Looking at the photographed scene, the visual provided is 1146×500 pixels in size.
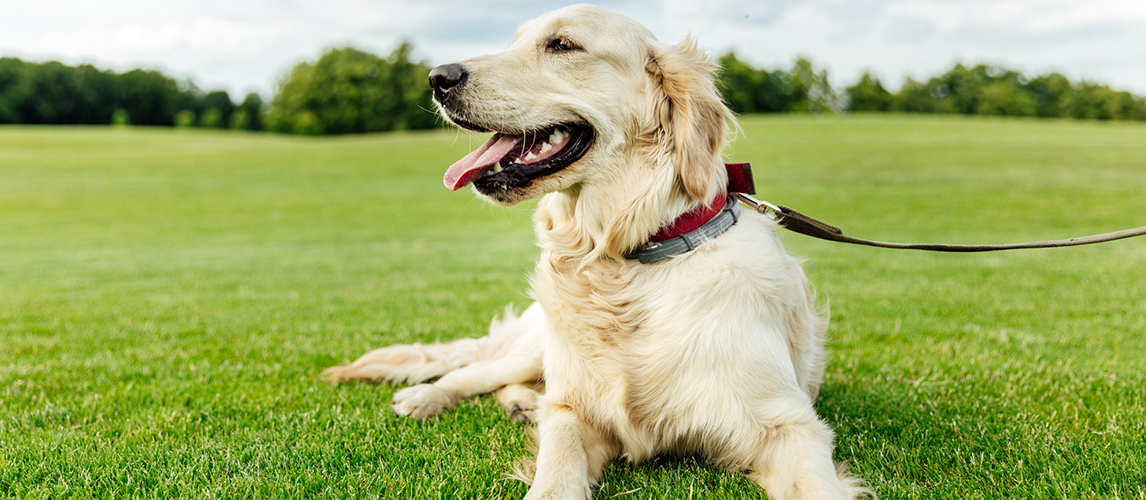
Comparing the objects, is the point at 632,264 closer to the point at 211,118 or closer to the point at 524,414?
the point at 524,414

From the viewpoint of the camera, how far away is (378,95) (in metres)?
68.2

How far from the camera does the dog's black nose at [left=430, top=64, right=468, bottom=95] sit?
8.86 feet

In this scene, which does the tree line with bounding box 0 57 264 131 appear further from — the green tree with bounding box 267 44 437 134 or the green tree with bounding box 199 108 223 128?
the green tree with bounding box 267 44 437 134

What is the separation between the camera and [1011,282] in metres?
7.79

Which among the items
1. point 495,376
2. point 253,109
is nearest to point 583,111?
point 495,376

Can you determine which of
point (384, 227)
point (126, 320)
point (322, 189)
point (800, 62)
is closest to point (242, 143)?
point (322, 189)

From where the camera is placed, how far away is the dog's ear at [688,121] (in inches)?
105


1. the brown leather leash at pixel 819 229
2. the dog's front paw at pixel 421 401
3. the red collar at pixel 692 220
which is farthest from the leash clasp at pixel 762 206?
the dog's front paw at pixel 421 401

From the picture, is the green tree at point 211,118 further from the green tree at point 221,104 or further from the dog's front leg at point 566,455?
the dog's front leg at point 566,455

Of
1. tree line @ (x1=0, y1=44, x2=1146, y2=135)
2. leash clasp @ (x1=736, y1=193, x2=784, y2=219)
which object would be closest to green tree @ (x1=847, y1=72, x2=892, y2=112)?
tree line @ (x1=0, y1=44, x2=1146, y2=135)

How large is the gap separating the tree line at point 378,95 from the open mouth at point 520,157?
201 ft

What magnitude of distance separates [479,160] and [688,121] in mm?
855

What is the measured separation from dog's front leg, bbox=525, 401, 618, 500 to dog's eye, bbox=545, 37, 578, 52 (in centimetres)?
146

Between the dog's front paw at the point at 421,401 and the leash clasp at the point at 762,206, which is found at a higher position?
the leash clasp at the point at 762,206
